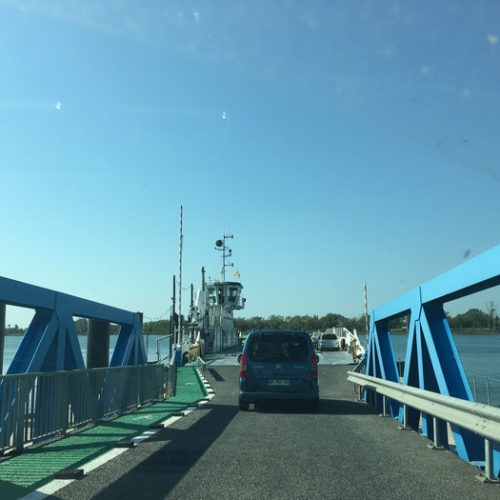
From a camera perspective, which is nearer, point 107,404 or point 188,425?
point 188,425

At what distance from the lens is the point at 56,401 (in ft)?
28.5

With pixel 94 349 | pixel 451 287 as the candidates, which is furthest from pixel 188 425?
pixel 94 349

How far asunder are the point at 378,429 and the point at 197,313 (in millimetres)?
42954

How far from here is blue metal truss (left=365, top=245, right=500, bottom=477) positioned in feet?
21.5

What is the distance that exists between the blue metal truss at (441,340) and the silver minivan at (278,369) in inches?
74.7

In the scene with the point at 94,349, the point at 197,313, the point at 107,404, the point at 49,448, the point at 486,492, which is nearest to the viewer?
the point at 486,492

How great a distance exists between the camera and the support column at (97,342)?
16031mm

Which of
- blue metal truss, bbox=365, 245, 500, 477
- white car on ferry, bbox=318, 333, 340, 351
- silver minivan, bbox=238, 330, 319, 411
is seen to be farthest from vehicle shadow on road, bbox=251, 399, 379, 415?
white car on ferry, bbox=318, 333, 340, 351

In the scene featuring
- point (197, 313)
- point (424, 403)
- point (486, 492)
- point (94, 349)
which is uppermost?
point (197, 313)

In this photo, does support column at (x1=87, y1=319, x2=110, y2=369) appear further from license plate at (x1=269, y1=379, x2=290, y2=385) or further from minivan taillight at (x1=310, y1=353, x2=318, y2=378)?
minivan taillight at (x1=310, y1=353, x2=318, y2=378)

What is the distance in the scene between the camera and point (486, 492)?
5379 mm

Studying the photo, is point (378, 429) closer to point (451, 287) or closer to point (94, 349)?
point (451, 287)

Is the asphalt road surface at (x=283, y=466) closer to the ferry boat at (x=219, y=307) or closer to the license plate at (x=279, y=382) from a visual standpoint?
the license plate at (x=279, y=382)

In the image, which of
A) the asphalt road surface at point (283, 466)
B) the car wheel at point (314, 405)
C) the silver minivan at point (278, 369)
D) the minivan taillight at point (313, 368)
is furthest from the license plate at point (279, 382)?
the asphalt road surface at point (283, 466)
